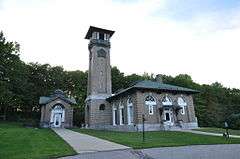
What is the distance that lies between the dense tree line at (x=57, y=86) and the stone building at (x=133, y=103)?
49.1ft

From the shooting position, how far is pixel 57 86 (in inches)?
2311

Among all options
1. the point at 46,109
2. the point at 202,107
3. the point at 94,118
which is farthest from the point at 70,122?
the point at 202,107

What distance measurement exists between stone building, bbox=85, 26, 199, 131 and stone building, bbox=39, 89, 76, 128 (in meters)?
5.69

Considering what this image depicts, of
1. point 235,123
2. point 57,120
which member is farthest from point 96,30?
point 235,123

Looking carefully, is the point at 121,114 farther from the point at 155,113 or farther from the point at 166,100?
the point at 166,100

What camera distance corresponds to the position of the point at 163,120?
96.5 ft

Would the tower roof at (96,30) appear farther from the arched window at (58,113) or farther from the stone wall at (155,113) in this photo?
the stone wall at (155,113)

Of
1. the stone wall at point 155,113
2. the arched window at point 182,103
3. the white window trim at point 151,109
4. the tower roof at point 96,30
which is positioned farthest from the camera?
the tower roof at point 96,30

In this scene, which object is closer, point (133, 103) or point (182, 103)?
point (133, 103)

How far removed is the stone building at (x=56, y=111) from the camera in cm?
4244

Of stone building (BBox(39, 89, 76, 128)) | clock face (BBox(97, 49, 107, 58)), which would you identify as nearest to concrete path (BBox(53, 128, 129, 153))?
clock face (BBox(97, 49, 107, 58))

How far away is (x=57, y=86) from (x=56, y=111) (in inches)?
631

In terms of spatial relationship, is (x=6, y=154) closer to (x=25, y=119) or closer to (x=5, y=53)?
(x=5, y=53)

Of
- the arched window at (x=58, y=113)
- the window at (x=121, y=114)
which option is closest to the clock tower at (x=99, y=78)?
the window at (x=121, y=114)
